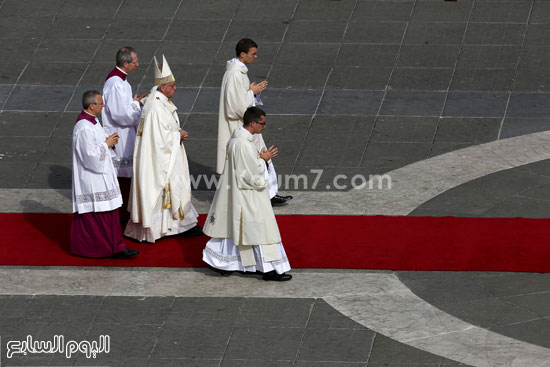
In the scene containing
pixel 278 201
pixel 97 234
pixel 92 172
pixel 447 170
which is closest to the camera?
pixel 92 172

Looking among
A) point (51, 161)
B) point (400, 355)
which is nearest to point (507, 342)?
point (400, 355)

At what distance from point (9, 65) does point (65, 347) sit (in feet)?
26.4

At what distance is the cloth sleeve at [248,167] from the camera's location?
469 inches

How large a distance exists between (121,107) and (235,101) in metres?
1.27

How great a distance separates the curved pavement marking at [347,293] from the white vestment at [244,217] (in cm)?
22

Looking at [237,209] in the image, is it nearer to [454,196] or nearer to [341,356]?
[341,356]

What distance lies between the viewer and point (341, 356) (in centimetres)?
1065

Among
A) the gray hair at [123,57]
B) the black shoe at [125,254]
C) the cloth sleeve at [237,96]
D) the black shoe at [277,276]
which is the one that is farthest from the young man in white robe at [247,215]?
the gray hair at [123,57]

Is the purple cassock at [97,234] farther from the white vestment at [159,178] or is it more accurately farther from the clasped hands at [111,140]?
the clasped hands at [111,140]

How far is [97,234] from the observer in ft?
41.8

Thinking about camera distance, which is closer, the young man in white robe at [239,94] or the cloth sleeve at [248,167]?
the cloth sleeve at [248,167]

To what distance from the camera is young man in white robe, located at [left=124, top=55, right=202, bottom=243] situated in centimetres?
1297

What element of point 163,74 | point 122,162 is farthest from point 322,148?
point 163,74

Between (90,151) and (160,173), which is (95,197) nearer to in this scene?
(90,151)
